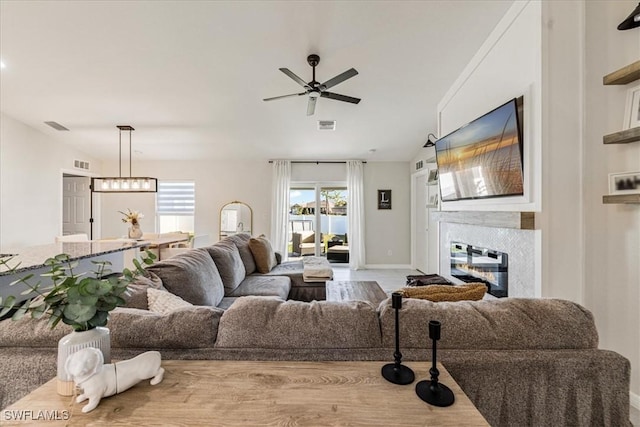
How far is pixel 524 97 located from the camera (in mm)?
2143

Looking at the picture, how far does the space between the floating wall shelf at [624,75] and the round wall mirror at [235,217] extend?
18.8 ft

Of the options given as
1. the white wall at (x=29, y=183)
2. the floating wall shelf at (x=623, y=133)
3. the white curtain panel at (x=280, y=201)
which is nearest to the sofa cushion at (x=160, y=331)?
the floating wall shelf at (x=623, y=133)

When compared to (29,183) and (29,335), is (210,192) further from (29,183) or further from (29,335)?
(29,335)

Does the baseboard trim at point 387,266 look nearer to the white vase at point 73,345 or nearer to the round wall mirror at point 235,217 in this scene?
the round wall mirror at point 235,217

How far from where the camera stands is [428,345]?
101cm

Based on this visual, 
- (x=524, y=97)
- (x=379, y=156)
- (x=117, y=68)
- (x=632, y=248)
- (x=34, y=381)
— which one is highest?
(x=117, y=68)

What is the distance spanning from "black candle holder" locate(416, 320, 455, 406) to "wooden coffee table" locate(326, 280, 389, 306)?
1.97 metres

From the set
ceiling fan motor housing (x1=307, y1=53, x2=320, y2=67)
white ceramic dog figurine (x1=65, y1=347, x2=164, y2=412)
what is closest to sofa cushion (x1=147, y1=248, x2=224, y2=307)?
white ceramic dog figurine (x1=65, y1=347, x2=164, y2=412)

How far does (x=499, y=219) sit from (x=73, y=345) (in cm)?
257

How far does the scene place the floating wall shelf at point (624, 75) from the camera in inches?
68.4

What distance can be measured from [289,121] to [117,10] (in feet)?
8.07

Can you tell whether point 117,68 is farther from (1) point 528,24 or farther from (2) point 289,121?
(1) point 528,24

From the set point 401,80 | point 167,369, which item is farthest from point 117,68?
point 167,369

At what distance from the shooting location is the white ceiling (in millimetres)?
2447
